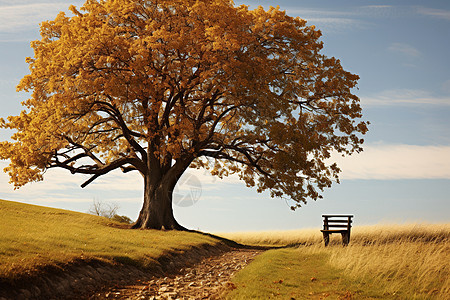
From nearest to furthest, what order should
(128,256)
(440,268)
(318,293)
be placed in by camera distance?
(318,293), (440,268), (128,256)

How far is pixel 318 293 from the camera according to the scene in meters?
10.6

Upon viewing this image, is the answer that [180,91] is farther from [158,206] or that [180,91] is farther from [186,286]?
[186,286]

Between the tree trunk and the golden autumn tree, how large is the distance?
7cm

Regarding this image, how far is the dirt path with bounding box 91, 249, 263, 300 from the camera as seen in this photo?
1086cm

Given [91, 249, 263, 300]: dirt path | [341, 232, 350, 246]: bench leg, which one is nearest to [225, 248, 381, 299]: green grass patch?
[91, 249, 263, 300]: dirt path

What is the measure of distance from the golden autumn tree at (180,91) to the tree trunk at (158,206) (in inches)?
2.7

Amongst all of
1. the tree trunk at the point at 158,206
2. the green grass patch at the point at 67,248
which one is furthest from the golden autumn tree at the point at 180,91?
the green grass patch at the point at 67,248

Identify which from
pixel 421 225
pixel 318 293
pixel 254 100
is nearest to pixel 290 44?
pixel 254 100

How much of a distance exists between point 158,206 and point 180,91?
754 cm

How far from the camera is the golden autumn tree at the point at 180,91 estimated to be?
2233cm

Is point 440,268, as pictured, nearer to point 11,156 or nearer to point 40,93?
point 40,93

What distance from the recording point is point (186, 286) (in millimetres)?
12234

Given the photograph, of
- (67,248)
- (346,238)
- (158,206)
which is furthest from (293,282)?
(158,206)

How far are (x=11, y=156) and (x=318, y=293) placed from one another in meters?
22.3
